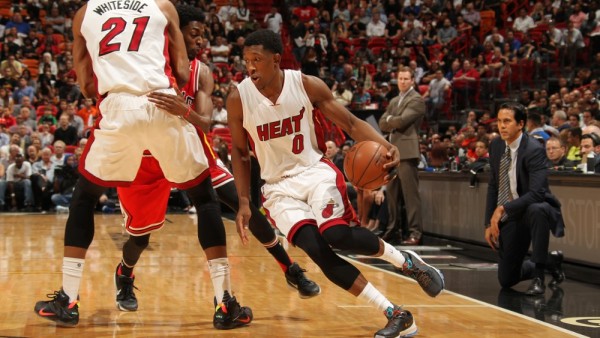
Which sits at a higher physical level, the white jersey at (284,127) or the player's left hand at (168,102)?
the player's left hand at (168,102)

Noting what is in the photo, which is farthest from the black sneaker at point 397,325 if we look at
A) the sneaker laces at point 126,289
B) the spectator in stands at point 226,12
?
the spectator in stands at point 226,12

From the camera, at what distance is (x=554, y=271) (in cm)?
631

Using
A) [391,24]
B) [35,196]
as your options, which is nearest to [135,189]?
[35,196]

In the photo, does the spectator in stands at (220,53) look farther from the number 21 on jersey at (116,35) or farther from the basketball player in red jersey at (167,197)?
the number 21 on jersey at (116,35)

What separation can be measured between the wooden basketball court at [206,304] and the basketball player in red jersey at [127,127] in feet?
0.79

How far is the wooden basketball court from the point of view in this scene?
4344mm

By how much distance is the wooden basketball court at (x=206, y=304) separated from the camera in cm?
434

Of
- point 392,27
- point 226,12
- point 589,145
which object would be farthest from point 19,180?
point 392,27

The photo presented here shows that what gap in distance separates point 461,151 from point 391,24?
345 inches

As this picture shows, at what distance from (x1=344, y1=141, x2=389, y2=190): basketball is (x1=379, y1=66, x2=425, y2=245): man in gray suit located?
4698mm

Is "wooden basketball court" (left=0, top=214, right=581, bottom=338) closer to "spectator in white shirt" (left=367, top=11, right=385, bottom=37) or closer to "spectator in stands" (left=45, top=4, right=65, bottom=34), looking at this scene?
"spectator in stands" (left=45, top=4, right=65, bottom=34)

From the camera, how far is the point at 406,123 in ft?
29.3

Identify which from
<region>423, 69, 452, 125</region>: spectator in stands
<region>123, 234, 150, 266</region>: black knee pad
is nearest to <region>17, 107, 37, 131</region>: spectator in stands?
<region>423, 69, 452, 125</region>: spectator in stands

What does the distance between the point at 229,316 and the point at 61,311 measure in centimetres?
87
